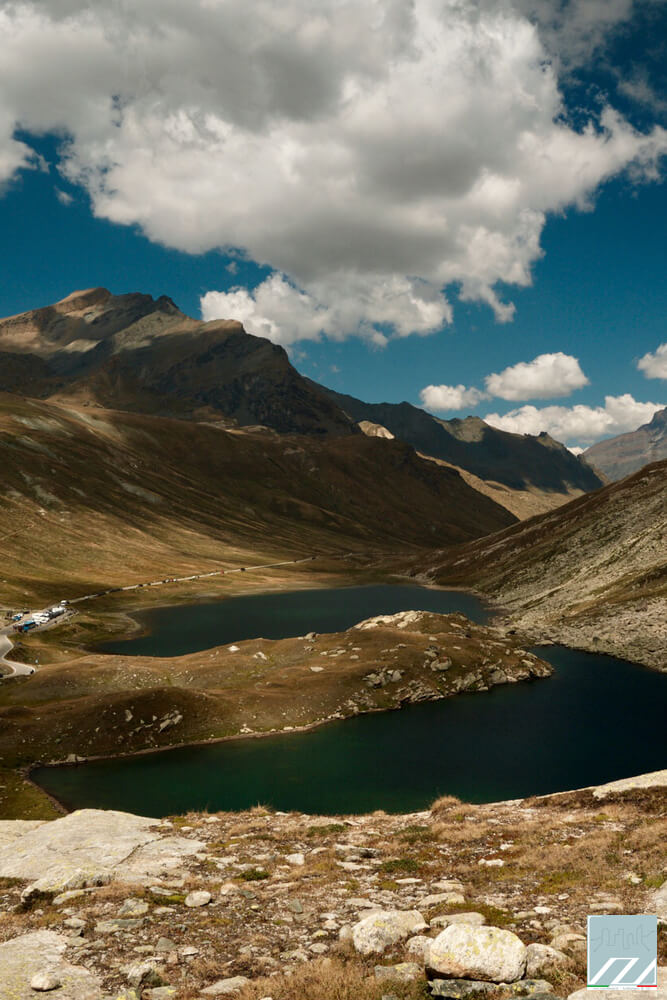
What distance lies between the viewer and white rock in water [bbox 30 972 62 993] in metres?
13.5

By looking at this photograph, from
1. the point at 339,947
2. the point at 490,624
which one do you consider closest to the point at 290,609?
the point at 490,624

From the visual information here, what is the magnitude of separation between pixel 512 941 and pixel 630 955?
410cm

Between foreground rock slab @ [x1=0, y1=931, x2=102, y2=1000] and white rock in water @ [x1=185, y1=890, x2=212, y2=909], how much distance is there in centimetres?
434

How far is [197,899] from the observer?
19719 millimetres

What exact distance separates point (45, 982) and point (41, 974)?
379mm

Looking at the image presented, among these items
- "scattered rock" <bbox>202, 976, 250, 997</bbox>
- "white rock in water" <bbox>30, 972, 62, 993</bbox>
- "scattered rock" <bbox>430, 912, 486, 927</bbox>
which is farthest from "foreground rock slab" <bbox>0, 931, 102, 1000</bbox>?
"scattered rock" <bbox>430, 912, 486, 927</bbox>

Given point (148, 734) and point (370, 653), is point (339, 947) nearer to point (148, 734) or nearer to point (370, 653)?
point (148, 734)

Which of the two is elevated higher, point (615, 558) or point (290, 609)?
point (615, 558)

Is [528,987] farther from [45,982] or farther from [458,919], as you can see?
[45,982]

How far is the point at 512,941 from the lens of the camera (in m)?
12.9

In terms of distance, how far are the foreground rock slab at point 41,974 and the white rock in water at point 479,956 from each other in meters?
8.04

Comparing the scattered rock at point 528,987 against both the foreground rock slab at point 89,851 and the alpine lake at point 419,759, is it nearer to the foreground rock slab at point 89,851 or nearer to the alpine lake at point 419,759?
the foreground rock slab at point 89,851

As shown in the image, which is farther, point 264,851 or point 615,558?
point 615,558

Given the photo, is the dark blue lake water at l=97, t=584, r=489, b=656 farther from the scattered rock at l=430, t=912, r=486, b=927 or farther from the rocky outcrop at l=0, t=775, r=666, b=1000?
the scattered rock at l=430, t=912, r=486, b=927
